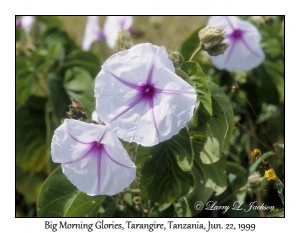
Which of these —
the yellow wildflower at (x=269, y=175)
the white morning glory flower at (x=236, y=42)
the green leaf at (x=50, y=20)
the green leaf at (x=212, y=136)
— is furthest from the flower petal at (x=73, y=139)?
the green leaf at (x=50, y=20)

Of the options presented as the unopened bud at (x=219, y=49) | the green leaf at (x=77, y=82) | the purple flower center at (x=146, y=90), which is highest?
the green leaf at (x=77, y=82)

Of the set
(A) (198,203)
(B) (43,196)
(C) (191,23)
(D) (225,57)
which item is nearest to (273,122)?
(D) (225,57)

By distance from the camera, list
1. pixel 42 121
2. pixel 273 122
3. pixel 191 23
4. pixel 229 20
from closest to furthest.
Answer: pixel 229 20 < pixel 273 122 < pixel 42 121 < pixel 191 23

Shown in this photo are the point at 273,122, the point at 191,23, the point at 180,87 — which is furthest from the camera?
the point at 191,23

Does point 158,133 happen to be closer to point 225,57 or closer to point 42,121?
point 225,57

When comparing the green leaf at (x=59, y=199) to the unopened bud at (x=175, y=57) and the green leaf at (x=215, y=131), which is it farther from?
the unopened bud at (x=175, y=57)

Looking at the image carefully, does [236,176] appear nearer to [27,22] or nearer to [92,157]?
[92,157]

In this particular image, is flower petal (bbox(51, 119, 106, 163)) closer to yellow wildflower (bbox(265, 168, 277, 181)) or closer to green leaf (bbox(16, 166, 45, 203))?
yellow wildflower (bbox(265, 168, 277, 181))
